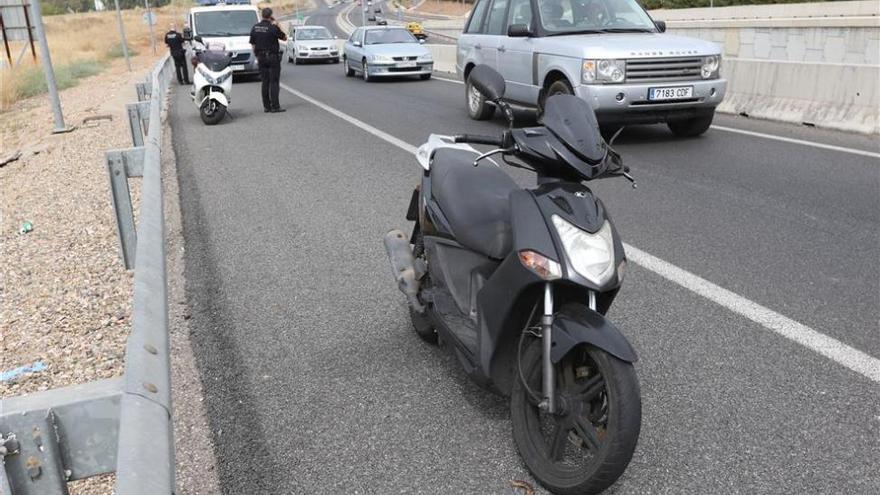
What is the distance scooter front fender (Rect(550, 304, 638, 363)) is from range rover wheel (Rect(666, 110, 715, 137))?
8354mm

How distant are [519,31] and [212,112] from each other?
577 centimetres

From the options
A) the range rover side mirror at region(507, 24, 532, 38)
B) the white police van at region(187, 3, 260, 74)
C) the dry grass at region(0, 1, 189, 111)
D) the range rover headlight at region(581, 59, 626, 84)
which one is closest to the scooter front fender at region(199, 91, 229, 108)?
the range rover side mirror at region(507, 24, 532, 38)

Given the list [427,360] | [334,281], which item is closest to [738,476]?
[427,360]

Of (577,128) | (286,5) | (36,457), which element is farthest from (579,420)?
(286,5)

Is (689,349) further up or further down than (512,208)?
further down

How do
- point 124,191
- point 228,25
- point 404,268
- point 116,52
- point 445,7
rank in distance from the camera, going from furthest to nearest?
point 445,7
point 116,52
point 228,25
point 124,191
point 404,268

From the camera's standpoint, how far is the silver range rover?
384 inches

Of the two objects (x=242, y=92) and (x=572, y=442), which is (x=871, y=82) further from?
(x=242, y=92)

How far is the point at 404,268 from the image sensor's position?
4.18 meters

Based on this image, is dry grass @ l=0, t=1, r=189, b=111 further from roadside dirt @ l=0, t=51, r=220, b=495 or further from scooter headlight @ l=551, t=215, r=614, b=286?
scooter headlight @ l=551, t=215, r=614, b=286

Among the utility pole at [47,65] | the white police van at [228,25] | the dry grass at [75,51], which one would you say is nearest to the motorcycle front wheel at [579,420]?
the utility pole at [47,65]

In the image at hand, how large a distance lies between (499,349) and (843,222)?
441 cm

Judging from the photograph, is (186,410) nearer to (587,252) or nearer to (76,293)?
(587,252)

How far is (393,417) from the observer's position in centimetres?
354
